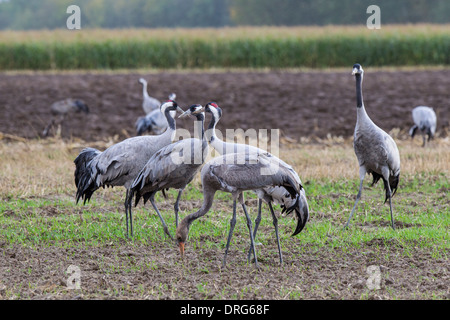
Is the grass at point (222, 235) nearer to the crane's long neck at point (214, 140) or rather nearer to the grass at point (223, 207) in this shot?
the grass at point (223, 207)

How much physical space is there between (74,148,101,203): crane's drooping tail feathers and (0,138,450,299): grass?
1.01 ft

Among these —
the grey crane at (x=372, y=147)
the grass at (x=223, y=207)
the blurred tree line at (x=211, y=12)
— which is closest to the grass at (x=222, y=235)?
the grass at (x=223, y=207)

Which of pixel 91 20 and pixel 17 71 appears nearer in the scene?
pixel 17 71

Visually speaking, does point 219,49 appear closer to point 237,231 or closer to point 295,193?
point 237,231

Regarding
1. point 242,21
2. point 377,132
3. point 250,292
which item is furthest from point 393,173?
point 242,21

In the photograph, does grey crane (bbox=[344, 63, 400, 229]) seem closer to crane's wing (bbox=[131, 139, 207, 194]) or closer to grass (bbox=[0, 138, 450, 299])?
grass (bbox=[0, 138, 450, 299])

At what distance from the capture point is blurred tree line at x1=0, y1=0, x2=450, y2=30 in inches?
1661

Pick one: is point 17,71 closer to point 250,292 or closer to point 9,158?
point 9,158

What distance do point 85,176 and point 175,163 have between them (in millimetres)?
1393

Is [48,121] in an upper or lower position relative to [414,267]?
upper

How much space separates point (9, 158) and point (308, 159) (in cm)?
471

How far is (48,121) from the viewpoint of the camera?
13.8 metres

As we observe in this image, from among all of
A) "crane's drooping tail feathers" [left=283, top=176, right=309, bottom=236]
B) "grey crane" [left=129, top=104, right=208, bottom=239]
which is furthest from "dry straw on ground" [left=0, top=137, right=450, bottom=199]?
"crane's drooping tail feathers" [left=283, top=176, right=309, bottom=236]

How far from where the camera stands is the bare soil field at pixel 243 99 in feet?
43.8
